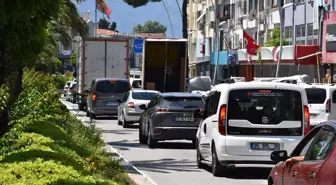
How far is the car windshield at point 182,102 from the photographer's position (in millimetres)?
24812

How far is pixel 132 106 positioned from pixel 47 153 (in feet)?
73.6

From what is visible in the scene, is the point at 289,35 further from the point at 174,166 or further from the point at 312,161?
the point at 312,161

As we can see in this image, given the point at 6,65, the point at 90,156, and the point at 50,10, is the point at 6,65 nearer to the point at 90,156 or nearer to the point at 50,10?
the point at 50,10

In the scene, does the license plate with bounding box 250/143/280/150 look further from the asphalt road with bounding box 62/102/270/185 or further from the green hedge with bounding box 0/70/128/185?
the green hedge with bounding box 0/70/128/185

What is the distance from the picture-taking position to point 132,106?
115 feet

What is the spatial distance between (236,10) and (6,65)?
202ft

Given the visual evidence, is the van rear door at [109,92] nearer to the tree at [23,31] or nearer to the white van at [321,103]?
the white van at [321,103]

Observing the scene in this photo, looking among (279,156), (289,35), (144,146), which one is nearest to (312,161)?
(279,156)

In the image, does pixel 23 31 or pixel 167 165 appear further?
pixel 167 165

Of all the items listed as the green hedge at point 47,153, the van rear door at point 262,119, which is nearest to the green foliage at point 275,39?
the green hedge at point 47,153

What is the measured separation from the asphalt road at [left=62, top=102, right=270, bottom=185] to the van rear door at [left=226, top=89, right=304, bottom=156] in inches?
27.2

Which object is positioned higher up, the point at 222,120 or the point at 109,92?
the point at 222,120

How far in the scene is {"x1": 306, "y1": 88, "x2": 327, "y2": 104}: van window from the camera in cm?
2972

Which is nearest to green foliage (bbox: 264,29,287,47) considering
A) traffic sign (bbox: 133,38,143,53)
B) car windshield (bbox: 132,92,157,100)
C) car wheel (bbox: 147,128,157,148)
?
car windshield (bbox: 132,92,157,100)
